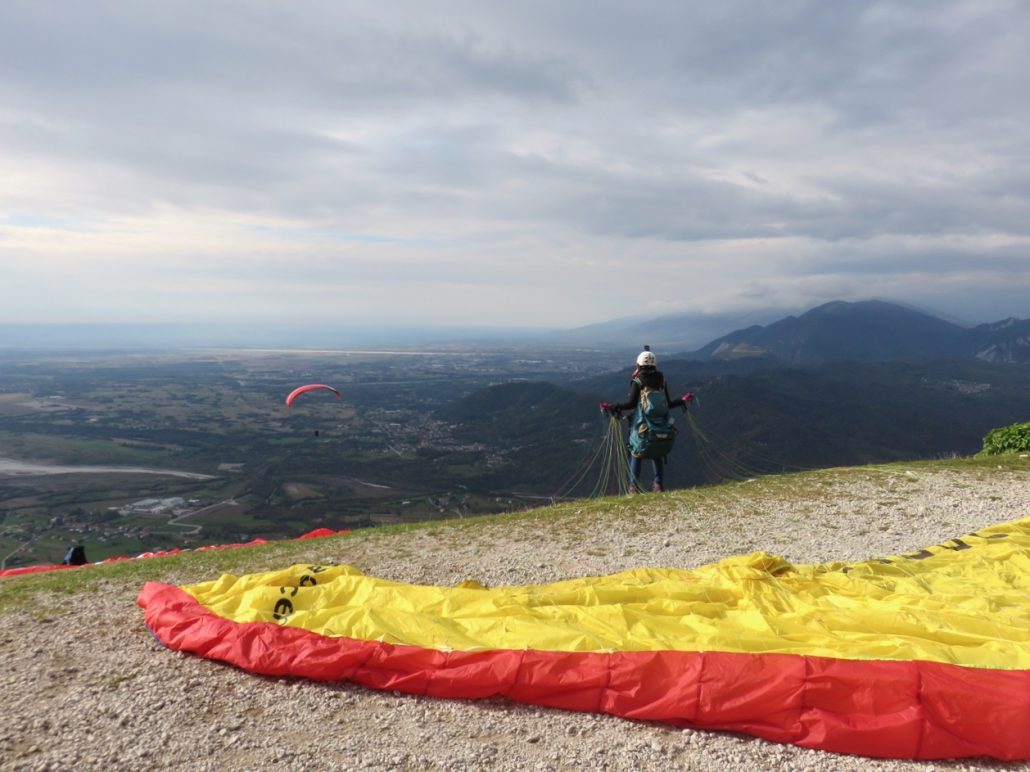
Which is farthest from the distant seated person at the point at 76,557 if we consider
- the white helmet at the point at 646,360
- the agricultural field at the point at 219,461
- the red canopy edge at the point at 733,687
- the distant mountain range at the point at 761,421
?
the distant mountain range at the point at 761,421

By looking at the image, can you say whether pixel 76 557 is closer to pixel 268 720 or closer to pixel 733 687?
pixel 268 720

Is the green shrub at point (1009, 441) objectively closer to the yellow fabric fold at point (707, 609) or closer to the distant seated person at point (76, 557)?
the yellow fabric fold at point (707, 609)

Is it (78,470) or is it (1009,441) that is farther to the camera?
(78,470)

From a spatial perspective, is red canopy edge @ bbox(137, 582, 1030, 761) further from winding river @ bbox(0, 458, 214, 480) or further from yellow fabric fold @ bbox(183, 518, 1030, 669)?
winding river @ bbox(0, 458, 214, 480)

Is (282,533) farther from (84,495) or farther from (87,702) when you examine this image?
(87,702)

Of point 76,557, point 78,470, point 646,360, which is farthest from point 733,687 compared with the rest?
point 78,470
